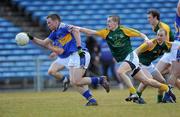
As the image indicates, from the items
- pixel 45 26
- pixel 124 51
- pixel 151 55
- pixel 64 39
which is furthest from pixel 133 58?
pixel 45 26

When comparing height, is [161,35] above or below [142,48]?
above

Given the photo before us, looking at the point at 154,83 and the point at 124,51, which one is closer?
the point at 154,83

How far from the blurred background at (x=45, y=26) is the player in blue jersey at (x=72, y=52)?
10.3 m

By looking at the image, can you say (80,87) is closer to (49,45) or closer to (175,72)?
(49,45)

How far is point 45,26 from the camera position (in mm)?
28469

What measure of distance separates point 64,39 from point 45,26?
14904 mm

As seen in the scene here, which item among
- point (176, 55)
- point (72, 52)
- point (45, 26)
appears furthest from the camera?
point (45, 26)

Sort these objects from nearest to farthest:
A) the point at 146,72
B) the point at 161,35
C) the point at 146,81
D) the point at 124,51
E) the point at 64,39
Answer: the point at 161,35 < the point at 146,81 < the point at 124,51 < the point at 64,39 < the point at 146,72

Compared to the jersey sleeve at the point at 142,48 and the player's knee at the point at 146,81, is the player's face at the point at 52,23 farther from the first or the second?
the player's knee at the point at 146,81

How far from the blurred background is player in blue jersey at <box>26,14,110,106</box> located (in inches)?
407

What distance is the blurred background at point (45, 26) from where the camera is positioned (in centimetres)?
2478

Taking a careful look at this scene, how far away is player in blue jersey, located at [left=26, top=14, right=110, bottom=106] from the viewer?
13.0 metres

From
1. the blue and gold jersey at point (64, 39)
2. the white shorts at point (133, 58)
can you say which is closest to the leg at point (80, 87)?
the blue and gold jersey at point (64, 39)

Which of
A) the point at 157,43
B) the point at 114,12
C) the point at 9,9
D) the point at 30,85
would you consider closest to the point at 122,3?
the point at 114,12
